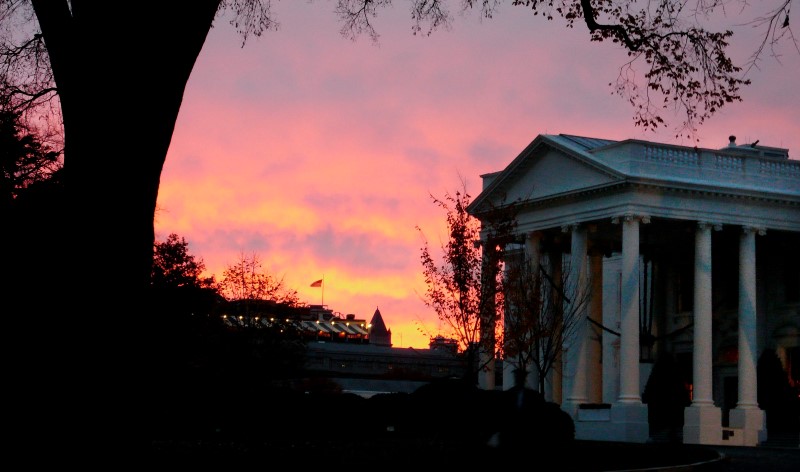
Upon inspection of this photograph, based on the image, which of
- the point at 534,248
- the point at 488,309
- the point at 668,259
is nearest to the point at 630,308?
the point at 534,248

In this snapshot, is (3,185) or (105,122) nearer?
(105,122)

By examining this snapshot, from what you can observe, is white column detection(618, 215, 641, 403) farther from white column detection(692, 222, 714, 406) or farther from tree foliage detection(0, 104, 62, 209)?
tree foliage detection(0, 104, 62, 209)

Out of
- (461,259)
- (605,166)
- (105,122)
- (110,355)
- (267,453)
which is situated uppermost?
(605,166)

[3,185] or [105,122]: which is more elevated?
[3,185]

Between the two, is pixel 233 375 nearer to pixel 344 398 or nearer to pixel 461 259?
pixel 461 259

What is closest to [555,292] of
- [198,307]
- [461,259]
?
[461,259]

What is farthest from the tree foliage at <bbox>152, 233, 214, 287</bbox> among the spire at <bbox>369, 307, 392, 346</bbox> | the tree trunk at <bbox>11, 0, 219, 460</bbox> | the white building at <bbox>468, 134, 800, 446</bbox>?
the spire at <bbox>369, 307, 392, 346</bbox>

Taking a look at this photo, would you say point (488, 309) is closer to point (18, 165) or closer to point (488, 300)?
point (488, 300)

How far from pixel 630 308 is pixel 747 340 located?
17.2 ft

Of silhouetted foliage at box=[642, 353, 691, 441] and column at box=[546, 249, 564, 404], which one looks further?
column at box=[546, 249, 564, 404]

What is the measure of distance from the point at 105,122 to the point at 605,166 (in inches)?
1719

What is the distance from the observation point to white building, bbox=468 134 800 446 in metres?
50.9

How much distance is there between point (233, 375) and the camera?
56094mm

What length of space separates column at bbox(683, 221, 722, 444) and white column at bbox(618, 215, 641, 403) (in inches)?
94.8
